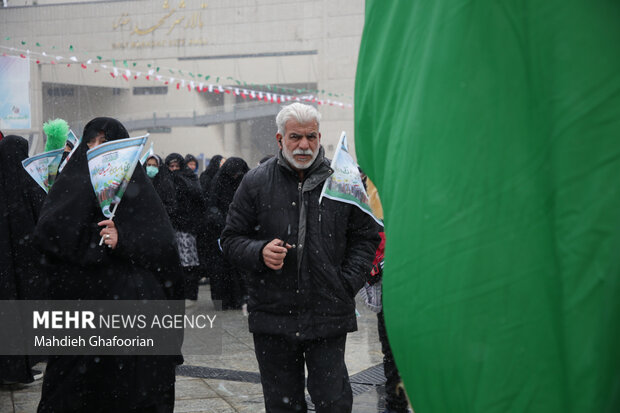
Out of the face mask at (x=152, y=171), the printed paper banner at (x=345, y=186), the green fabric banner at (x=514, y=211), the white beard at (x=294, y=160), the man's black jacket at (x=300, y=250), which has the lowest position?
the face mask at (x=152, y=171)

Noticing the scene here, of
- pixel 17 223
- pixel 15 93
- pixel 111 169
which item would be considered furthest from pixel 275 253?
pixel 15 93

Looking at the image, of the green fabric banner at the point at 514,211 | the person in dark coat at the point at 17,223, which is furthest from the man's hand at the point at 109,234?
the green fabric banner at the point at 514,211

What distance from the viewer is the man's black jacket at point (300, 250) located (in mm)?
3670

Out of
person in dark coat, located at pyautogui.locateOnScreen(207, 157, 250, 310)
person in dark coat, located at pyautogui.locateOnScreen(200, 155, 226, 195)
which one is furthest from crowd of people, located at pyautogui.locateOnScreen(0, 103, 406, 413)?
person in dark coat, located at pyautogui.locateOnScreen(200, 155, 226, 195)

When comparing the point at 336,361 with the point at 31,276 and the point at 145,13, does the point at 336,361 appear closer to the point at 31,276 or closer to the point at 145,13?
the point at 31,276

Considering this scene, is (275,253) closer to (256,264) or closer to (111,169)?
(256,264)

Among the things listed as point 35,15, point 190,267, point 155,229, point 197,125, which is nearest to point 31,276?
point 155,229

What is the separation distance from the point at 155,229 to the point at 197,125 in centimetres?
4508

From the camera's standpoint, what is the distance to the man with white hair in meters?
3.66

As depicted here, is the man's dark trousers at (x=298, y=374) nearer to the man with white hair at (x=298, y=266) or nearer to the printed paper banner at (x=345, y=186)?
the man with white hair at (x=298, y=266)

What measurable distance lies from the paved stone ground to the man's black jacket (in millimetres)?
1839

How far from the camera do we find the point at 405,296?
3.37 feet

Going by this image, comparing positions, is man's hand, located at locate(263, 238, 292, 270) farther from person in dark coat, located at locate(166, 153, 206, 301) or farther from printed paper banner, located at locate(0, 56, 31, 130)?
printed paper banner, located at locate(0, 56, 31, 130)

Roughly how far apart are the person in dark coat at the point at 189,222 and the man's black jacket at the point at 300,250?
6.60 meters
